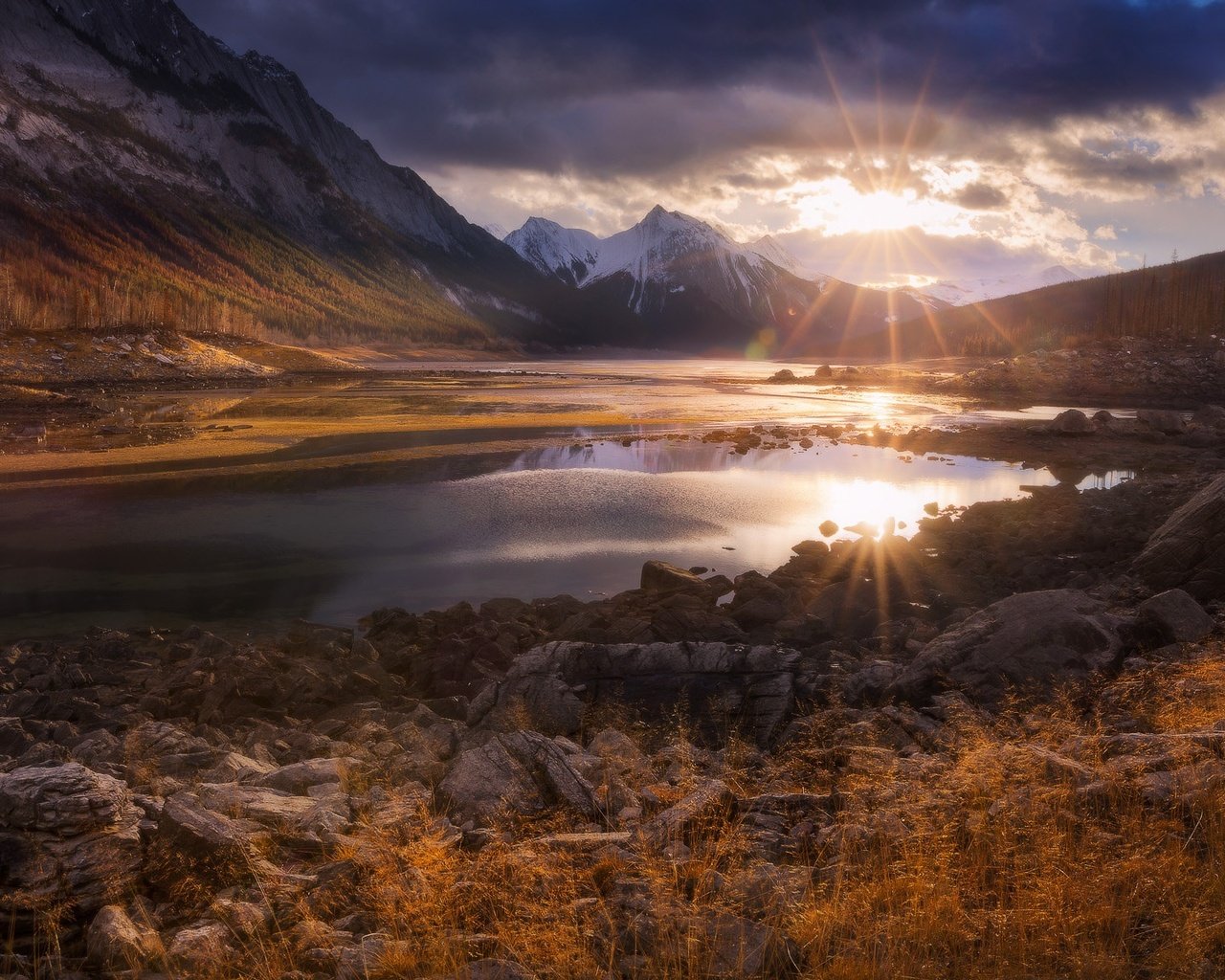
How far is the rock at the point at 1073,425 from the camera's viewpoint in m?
44.4

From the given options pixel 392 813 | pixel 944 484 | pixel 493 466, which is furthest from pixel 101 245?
pixel 392 813

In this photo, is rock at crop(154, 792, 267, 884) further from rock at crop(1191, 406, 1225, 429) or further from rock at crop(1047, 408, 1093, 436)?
rock at crop(1191, 406, 1225, 429)

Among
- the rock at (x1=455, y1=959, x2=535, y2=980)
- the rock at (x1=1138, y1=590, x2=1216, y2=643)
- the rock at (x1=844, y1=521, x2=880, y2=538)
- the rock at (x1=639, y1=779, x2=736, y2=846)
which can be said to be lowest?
the rock at (x1=844, y1=521, x2=880, y2=538)

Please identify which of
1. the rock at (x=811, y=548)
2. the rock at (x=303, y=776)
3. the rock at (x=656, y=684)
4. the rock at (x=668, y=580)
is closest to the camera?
the rock at (x=303, y=776)

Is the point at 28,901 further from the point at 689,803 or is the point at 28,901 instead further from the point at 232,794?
the point at 689,803

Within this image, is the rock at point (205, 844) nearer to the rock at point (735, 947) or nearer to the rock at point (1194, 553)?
the rock at point (735, 947)

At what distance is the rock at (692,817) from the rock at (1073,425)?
148 feet

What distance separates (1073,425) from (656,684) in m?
42.4

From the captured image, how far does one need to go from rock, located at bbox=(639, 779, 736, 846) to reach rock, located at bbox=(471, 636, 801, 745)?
3.35m

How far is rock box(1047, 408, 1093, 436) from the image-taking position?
44.4m

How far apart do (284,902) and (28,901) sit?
1612 millimetres

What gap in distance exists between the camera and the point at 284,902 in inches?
224

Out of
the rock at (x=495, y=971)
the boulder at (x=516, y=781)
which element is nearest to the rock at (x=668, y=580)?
the boulder at (x=516, y=781)

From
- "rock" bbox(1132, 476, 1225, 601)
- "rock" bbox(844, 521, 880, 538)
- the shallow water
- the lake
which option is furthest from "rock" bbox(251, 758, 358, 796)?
"rock" bbox(844, 521, 880, 538)
